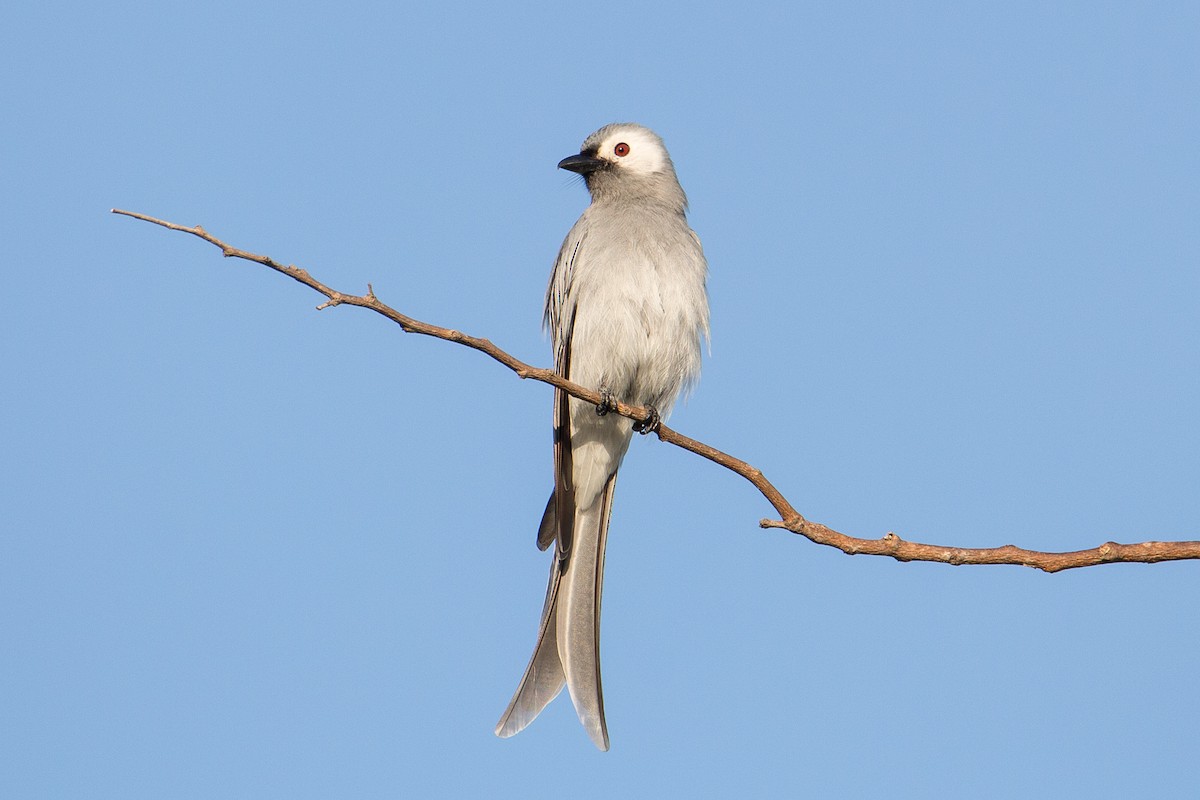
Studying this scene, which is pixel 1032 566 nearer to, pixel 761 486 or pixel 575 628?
pixel 761 486

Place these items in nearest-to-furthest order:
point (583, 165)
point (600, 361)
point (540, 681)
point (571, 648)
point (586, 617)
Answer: point (540, 681) < point (571, 648) < point (586, 617) < point (600, 361) < point (583, 165)

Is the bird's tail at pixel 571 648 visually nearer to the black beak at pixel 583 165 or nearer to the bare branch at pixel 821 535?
the bare branch at pixel 821 535

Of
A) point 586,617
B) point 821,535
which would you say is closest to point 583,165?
point 586,617

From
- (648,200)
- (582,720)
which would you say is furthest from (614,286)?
(582,720)

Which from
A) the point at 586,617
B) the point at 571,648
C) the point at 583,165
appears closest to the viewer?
the point at 571,648

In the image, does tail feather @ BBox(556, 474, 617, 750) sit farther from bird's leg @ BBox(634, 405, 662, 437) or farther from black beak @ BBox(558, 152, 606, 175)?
black beak @ BBox(558, 152, 606, 175)

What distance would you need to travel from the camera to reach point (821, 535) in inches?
183

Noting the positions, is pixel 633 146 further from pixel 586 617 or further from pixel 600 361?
pixel 586 617

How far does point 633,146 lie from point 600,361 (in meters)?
2.11

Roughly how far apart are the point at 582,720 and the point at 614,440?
205 centimetres

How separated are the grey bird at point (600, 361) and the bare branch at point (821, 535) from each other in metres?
1.80

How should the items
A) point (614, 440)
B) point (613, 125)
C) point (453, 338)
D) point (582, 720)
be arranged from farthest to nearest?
point (613, 125) → point (614, 440) → point (582, 720) → point (453, 338)

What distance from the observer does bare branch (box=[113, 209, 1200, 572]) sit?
4090 mm

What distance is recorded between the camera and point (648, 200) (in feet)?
26.5
